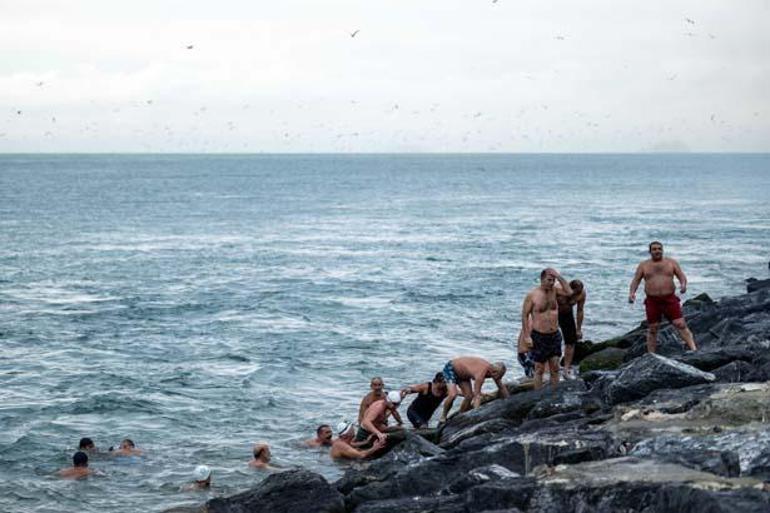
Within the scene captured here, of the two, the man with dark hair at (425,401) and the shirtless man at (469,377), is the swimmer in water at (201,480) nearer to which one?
the shirtless man at (469,377)

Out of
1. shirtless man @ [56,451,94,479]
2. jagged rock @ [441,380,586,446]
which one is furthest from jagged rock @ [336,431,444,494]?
shirtless man @ [56,451,94,479]

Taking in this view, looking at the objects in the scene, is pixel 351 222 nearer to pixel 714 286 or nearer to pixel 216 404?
pixel 714 286

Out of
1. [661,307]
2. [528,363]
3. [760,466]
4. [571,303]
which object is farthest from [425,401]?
[760,466]

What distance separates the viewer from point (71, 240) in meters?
59.9

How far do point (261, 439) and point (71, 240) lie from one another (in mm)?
43938

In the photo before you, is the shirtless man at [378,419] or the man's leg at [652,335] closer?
the shirtless man at [378,419]

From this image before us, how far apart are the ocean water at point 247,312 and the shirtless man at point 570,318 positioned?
435 cm

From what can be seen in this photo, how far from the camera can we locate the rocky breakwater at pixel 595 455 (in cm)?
915

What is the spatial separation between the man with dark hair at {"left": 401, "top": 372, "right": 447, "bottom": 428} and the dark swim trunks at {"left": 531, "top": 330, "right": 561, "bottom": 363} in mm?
2460

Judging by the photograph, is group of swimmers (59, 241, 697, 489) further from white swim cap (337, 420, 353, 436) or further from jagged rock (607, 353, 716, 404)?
jagged rock (607, 353, 716, 404)

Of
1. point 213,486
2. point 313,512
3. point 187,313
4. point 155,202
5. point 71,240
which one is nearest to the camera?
point 313,512

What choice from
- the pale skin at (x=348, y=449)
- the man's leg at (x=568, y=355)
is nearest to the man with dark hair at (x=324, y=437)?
the pale skin at (x=348, y=449)

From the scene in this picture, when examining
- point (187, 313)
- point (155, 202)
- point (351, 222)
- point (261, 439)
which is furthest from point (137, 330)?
point (155, 202)

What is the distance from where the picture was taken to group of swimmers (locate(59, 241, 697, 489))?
15.5 meters
